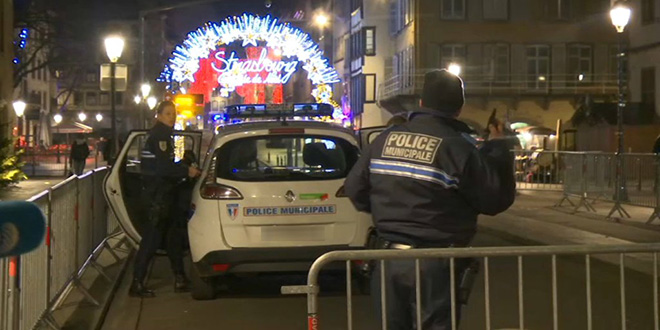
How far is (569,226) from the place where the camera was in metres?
16.4

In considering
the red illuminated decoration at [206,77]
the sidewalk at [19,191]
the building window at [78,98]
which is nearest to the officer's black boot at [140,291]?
the sidewalk at [19,191]

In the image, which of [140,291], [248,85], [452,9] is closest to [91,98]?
[452,9]

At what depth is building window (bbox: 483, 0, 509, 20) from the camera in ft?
145

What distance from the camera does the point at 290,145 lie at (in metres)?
9.39

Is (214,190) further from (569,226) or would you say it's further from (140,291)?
(569,226)

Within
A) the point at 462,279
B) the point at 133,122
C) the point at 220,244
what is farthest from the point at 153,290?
the point at 133,122

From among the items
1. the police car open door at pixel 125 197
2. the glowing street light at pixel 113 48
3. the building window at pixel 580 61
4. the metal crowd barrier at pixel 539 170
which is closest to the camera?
the police car open door at pixel 125 197

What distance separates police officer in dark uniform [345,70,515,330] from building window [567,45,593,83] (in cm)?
4147

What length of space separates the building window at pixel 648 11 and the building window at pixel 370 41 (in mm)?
18432

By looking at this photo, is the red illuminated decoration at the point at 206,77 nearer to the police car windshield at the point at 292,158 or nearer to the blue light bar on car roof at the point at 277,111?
the blue light bar on car roof at the point at 277,111

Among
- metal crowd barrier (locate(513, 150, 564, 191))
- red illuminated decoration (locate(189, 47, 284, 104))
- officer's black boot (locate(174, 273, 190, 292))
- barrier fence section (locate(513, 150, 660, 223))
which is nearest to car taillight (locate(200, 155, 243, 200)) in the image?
officer's black boot (locate(174, 273, 190, 292))

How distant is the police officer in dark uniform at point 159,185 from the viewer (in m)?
9.28

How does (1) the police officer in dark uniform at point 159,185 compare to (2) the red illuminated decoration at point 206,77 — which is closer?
(1) the police officer in dark uniform at point 159,185

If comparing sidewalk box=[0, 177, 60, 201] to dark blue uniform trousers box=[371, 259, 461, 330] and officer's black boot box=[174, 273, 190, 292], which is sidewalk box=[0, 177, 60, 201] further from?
dark blue uniform trousers box=[371, 259, 461, 330]
